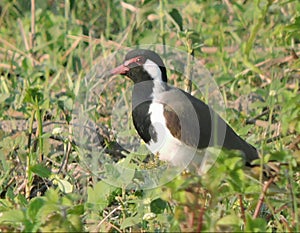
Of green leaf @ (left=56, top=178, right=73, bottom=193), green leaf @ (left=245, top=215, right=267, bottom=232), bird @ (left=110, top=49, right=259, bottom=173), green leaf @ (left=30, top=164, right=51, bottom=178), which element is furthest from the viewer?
bird @ (left=110, top=49, right=259, bottom=173)

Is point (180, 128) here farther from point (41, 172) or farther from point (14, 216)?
point (14, 216)

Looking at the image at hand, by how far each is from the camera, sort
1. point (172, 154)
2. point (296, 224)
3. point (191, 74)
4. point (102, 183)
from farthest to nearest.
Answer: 1. point (191, 74)
2. point (172, 154)
3. point (102, 183)
4. point (296, 224)

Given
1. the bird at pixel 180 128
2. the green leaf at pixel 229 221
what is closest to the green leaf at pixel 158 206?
the green leaf at pixel 229 221

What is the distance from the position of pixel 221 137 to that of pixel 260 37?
1950mm

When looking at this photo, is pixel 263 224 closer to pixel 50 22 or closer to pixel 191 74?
pixel 191 74

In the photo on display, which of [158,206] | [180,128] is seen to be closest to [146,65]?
[180,128]

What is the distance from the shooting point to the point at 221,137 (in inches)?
154

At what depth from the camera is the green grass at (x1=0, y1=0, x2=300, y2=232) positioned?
2559 millimetres

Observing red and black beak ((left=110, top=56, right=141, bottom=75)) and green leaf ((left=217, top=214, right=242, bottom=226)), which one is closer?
green leaf ((left=217, top=214, right=242, bottom=226))

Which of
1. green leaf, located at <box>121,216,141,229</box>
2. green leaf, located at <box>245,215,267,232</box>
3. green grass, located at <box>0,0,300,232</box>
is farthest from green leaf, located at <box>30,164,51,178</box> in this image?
green leaf, located at <box>245,215,267,232</box>

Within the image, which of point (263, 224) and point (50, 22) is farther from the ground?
point (50, 22)

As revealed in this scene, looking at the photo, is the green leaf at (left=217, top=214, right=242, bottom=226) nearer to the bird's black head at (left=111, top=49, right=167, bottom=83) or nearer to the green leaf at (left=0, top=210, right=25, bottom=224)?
the green leaf at (left=0, top=210, right=25, bottom=224)

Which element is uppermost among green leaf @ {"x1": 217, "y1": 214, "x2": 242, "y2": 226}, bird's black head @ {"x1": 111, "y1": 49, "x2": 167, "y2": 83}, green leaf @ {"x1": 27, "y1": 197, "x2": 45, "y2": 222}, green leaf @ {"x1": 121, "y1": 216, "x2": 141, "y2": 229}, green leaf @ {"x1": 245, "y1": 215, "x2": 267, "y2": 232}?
bird's black head @ {"x1": 111, "y1": 49, "x2": 167, "y2": 83}

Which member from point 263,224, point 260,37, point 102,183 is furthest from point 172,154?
point 260,37
